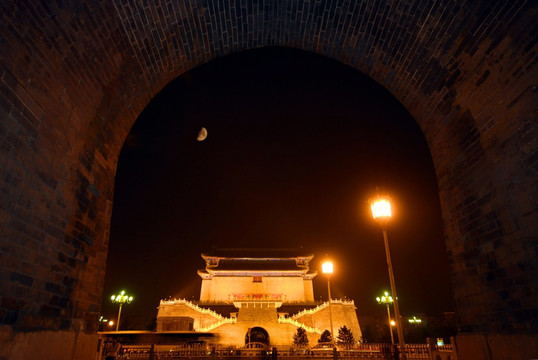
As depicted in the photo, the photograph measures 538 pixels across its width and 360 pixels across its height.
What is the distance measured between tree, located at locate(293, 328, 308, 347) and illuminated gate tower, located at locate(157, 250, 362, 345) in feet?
4.86

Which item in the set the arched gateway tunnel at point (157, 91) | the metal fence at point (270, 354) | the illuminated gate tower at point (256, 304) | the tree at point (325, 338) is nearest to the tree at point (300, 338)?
the tree at point (325, 338)

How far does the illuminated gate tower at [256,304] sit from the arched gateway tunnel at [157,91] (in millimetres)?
24573

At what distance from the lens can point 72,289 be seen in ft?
18.0

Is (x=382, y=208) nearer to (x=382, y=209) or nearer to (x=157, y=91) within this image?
(x=382, y=209)

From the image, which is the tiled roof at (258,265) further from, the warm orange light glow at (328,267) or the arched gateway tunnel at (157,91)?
the arched gateway tunnel at (157,91)

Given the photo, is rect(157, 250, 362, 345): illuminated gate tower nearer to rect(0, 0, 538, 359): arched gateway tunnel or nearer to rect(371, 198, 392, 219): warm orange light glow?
rect(371, 198, 392, 219): warm orange light glow

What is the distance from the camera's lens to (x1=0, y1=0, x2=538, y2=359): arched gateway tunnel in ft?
14.1

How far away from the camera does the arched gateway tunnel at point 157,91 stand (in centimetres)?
429

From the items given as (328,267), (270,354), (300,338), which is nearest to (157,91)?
(328,267)

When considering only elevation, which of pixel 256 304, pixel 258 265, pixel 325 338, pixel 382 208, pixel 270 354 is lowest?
pixel 270 354

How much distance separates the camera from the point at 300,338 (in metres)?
26.3

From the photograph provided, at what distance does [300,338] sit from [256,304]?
5.85 meters

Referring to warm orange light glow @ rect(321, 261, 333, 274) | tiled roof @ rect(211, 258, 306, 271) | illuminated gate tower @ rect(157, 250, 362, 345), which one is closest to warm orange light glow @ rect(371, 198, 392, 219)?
warm orange light glow @ rect(321, 261, 333, 274)

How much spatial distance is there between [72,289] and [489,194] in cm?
724
